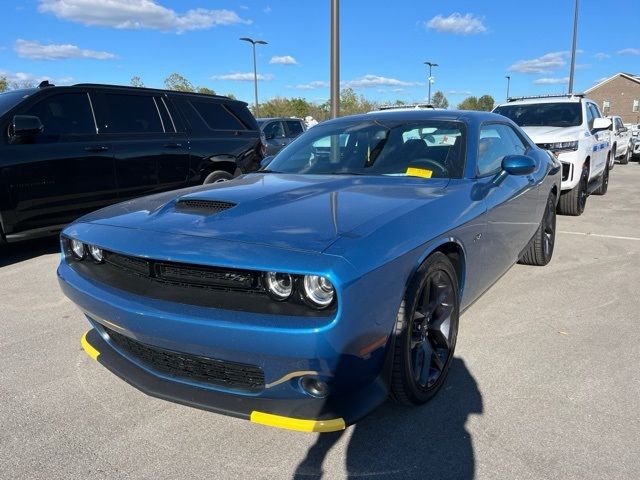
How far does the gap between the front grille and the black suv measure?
141 inches

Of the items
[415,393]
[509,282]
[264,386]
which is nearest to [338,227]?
[264,386]

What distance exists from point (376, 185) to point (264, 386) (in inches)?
55.5

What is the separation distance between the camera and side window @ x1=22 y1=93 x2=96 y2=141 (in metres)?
5.42

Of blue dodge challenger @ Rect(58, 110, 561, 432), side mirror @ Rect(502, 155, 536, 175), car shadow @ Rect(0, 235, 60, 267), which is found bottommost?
car shadow @ Rect(0, 235, 60, 267)

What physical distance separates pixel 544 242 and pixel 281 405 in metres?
3.76

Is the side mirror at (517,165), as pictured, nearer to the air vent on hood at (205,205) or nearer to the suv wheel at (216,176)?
the air vent on hood at (205,205)

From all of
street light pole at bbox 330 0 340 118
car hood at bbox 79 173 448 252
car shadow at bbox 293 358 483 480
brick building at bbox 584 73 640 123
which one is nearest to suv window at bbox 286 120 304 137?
street light pole at bbox 330 0 340 118

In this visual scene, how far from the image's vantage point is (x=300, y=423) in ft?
6.35

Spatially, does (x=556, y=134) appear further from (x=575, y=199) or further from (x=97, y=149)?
(x=97, y=149)

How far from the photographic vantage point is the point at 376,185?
9.75 ft

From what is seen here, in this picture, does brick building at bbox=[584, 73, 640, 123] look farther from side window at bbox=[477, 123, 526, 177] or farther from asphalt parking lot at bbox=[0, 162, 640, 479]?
asphalt parking lot at bbox=[0, 162, 640, 479]

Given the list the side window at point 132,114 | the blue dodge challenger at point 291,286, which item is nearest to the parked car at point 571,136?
the blue dodge challenger at point 291,286

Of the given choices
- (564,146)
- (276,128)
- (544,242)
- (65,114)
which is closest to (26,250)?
(65,114)

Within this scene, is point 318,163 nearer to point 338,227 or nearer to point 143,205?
point 143,205
